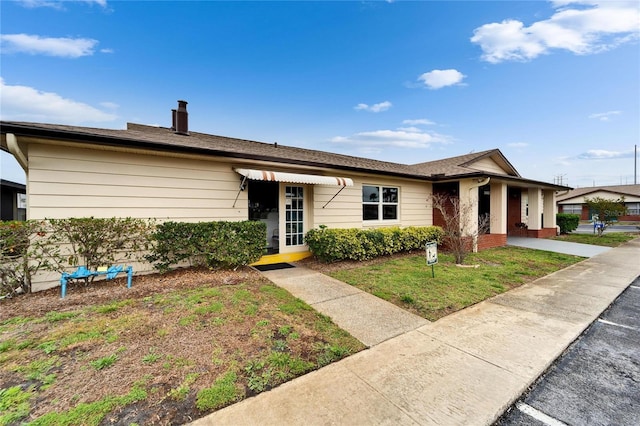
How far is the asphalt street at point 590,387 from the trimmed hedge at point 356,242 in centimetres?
552

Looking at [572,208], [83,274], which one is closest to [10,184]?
[83,274]

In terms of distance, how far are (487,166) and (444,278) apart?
43.3 ft

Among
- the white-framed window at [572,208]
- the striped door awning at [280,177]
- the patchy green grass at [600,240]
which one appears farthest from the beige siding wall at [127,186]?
the white-framed window at [572,208]

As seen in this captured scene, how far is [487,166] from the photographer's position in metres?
16.5

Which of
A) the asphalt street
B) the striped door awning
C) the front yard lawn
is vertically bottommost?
the asphalt street

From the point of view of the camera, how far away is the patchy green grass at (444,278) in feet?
17.2

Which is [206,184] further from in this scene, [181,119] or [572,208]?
[572,208]

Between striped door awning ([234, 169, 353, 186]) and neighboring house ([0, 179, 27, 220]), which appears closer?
striped door awning ([234, 169, 353, 186])

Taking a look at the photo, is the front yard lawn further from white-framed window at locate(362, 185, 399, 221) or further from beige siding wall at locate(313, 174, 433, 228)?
white-framed window at locate(362, 185, 399, 221)

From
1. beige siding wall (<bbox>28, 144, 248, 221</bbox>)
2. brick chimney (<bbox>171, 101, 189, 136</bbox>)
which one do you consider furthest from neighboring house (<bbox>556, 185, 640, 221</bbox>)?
brick chimney (<bbox>171, 101, 189, 136</bbox>)

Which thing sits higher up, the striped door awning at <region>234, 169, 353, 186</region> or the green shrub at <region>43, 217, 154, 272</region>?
the striped door awning at <region>234, 169, 353, 186</region>

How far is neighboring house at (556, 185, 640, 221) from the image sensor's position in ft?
127

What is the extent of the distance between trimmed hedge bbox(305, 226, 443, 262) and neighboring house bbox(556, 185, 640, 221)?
45199 millimetres

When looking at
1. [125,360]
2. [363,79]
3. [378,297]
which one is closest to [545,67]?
[363,79]
